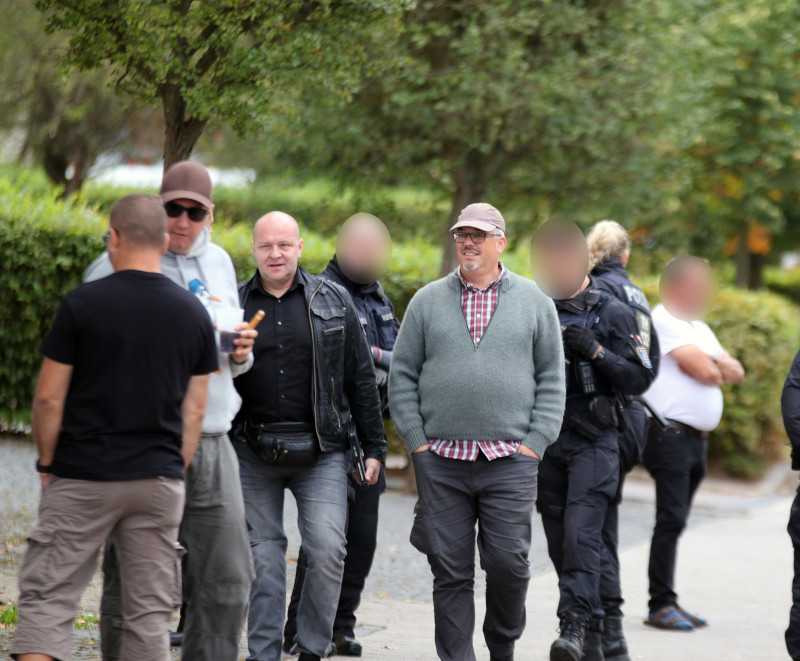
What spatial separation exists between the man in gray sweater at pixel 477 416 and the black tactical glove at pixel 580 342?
0.52 m

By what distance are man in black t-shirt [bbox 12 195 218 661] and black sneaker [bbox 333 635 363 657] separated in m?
2.13

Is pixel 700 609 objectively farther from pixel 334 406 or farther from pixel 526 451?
pixel 334 406

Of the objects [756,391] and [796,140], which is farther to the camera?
[796,140]

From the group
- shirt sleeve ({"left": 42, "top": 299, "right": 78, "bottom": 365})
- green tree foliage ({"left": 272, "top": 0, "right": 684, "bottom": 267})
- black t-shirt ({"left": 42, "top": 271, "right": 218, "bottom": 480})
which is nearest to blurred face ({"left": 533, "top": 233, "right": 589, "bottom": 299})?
black t-shirt ({"left": 42, "top": 271, "right": 218, "bottom": 480})

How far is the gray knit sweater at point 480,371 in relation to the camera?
586cm

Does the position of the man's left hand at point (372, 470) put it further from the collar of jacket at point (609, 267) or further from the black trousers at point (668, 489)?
the black trousers at point (668, 489)

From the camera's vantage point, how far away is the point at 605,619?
693cm

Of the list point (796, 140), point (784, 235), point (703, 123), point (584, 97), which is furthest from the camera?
point (784, 235)

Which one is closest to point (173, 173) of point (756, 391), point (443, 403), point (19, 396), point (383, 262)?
point (443, 403)

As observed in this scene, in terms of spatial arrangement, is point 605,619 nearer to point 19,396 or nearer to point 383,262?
point 383,262

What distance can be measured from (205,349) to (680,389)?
13.0 ft

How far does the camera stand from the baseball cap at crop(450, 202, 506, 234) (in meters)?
5.93

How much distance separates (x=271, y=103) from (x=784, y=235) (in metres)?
20.6

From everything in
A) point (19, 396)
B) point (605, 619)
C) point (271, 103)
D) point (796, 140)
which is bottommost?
point (605, 619)
